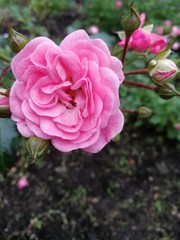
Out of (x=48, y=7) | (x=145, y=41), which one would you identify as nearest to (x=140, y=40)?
(x=145, y=41)

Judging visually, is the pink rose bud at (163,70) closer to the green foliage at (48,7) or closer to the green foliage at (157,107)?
the green foliage at (157,107)

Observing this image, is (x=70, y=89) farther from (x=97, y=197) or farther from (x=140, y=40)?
(x=97, y=197)

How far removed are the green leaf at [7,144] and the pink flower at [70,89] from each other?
206 mm

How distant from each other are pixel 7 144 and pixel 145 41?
0.37 m

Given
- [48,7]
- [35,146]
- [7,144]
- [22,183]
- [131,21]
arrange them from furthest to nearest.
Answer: [48,7]
[22,183]
[7,144]
[131,21]
[35,146]

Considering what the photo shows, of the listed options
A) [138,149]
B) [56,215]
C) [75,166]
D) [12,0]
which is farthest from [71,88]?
[12,0]

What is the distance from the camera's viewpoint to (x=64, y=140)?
607 mm

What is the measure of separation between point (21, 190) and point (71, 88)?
1017 mm

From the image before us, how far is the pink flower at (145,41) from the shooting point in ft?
2.73

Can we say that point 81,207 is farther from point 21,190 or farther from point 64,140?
point 64,140

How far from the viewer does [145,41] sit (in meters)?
0.84

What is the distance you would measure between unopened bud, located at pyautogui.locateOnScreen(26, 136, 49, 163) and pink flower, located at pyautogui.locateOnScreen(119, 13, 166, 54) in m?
0.35

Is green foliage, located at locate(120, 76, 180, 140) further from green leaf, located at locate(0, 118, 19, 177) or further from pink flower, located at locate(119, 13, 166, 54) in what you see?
green leaf, located at locate(0, 118, 19, 177)

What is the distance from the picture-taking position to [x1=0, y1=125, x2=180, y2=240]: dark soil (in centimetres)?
144
